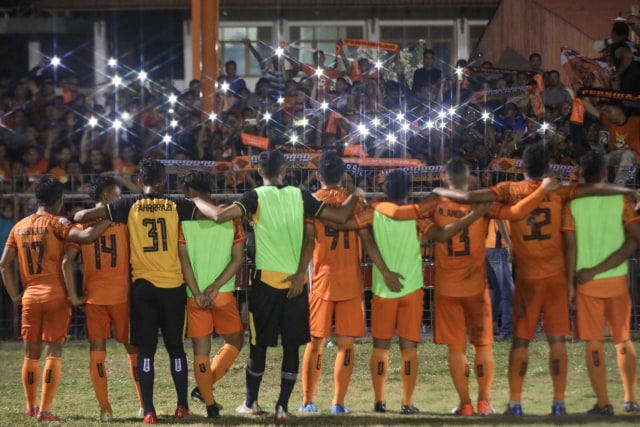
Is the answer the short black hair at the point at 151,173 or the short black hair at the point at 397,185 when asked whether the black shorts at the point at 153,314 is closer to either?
the short black hair at the point at 151,173

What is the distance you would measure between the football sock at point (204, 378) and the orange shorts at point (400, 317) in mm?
1502

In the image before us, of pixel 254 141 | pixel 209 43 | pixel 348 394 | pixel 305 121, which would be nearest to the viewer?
pixel 348 394

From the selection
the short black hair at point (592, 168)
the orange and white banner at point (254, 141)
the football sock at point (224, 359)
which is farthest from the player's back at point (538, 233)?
the orange and white banner at point (254, 141)

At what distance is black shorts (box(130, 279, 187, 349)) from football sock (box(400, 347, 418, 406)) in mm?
1956

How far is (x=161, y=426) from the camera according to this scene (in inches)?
342

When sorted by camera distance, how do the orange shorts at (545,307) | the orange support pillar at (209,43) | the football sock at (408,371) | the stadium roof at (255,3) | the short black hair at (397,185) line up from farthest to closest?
1. the stadium roof at (255,3)
2. the orange support pillar at (209,43)
3. the short black hair at (397,185)
4. the football sock at (408,371)
5. the orange shorts at (545,307)

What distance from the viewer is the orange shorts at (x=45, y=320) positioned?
9.40 meters

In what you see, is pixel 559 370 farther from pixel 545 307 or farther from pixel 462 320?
pixel 462 320

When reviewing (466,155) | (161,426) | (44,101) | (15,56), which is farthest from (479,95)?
(15,56)

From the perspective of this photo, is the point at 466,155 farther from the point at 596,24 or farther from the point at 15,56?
the point at 15,56

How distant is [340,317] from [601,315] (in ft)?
7.39

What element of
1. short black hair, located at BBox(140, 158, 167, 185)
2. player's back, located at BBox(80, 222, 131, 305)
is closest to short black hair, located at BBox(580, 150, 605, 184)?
short black hair, located at BBox(140, 158, 167, 185)

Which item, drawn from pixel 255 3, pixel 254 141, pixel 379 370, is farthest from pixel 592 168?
pixel 255 3

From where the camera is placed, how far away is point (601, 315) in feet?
28.8
